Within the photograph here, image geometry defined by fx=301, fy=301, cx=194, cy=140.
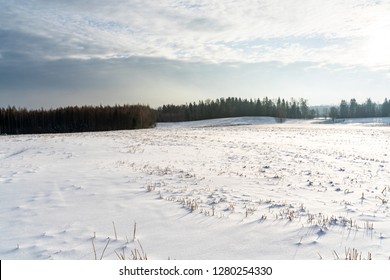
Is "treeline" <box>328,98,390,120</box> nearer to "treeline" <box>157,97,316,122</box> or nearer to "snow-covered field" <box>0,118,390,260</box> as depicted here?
"treeline" <box>157,97,316,122</box>

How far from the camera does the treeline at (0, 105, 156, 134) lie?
6147cm

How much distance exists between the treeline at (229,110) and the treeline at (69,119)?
178 ft

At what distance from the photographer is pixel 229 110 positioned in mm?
132125

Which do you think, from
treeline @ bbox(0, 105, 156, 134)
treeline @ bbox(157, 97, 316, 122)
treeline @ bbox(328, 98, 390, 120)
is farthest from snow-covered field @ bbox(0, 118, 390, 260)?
treeline @ bbox(328, 98, 390, 120)

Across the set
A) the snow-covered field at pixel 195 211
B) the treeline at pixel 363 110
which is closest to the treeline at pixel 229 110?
the treeline at pixel 363 110

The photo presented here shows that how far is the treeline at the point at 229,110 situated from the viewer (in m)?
124

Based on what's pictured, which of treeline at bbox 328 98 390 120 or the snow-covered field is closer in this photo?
the snow-covered field

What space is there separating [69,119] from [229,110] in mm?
80146

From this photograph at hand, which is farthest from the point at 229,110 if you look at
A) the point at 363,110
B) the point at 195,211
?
the point at 195,211

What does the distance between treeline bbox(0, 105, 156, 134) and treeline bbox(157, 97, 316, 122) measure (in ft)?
178

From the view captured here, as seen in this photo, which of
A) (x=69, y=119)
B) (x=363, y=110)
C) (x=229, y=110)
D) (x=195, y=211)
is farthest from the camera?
(x=363, y=110)

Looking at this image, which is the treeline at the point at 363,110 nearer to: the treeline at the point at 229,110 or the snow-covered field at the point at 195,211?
the treeline at the point at 229,110

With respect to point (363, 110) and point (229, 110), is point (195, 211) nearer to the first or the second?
point (229, 110)

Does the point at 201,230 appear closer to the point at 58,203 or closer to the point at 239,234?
the point at 239,234
